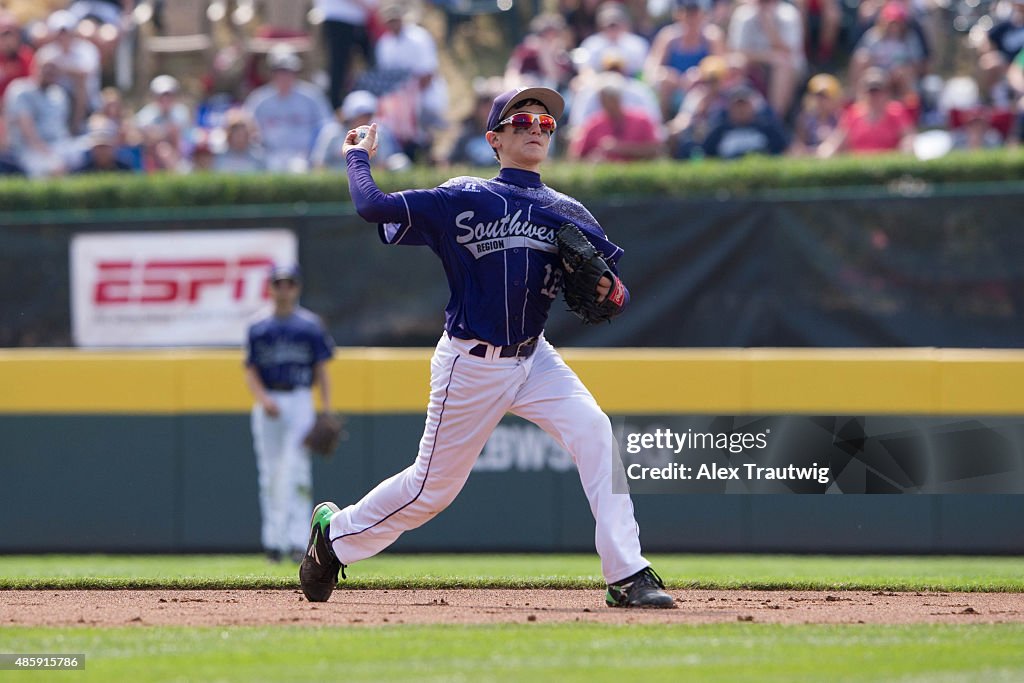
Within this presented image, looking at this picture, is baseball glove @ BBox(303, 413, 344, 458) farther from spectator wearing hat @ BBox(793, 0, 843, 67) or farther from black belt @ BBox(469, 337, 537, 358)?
spectator wearing hat @ BBox(793, 0, 843, 67)

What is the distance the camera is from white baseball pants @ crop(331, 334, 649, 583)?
6.01m

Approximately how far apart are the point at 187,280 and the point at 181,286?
0.07 meters

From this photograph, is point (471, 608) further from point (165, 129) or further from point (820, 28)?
point (820, 28)

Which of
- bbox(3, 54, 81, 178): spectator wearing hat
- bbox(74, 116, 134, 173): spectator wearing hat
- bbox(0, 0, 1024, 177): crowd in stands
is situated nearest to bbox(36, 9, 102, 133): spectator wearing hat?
bbox(0, 0, 1024, 177): crowd in stands

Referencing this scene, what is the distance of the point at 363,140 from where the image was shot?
20.5 ft

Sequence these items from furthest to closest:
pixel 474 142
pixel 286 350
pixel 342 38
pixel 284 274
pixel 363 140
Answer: pixel 342 38, pixel 474 142, pixel 284 274, pixel 286 350, pixel 363 140

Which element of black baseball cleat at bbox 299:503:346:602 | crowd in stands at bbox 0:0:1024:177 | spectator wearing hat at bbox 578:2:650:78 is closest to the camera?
black baseball cleat at bbox 299:503:346:602

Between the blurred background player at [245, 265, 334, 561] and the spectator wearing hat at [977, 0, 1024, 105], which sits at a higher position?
the spectator wearing hat at [977, 0, 1024, 105]

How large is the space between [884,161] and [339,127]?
4955 mm

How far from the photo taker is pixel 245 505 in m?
11.4

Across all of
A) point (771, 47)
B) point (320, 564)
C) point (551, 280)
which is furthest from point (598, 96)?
point (320, 564)

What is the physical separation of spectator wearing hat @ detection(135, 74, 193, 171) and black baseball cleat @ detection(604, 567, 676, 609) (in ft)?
30.6

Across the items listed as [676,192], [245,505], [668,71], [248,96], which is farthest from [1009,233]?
[248,96]

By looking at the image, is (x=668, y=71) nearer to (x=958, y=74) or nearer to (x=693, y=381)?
(x=958, y=74)
